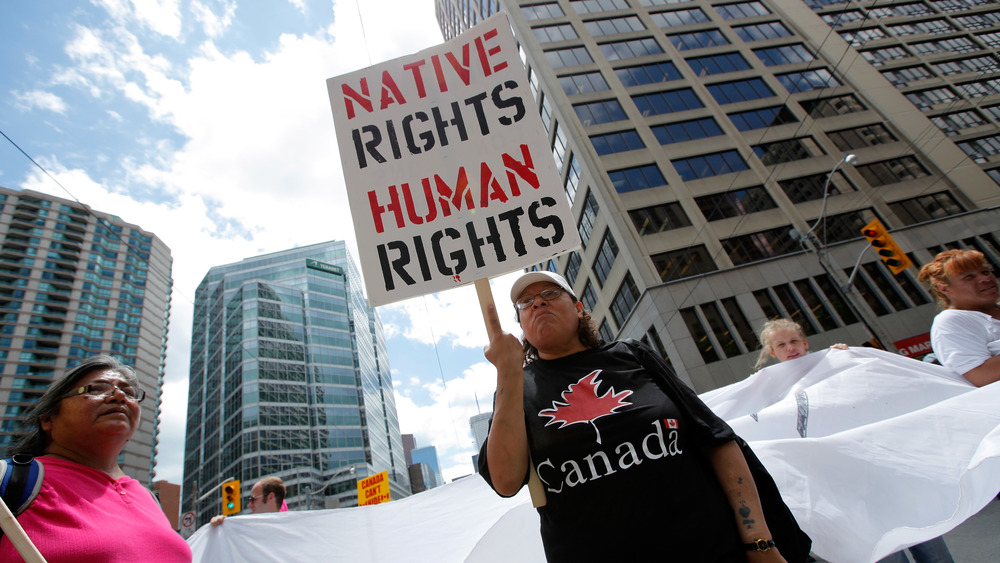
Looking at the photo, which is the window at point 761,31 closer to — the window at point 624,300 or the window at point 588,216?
the window at point 588,216

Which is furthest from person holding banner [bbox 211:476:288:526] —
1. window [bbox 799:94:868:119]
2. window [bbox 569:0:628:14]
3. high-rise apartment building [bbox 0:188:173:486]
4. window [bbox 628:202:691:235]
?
high-rise apartment building [bbox 0:188:173:486]

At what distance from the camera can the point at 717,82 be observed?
29.9 metres

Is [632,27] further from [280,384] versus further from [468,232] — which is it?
[280,384]

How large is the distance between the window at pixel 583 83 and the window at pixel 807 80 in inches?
499

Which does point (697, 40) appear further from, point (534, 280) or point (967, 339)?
point (534, 280)

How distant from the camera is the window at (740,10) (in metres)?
33.2

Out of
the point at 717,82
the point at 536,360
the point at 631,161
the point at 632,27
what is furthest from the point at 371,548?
the point at 632,27

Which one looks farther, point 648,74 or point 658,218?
point 648,74

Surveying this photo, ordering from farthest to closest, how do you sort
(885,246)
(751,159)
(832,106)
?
1. (832,106)
2. (751,159)
3. (885,246)

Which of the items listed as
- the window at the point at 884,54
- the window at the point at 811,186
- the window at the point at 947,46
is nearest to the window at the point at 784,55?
the window at the point at 884,54

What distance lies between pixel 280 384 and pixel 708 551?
70910mm

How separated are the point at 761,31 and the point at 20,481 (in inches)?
1676

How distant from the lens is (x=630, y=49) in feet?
102

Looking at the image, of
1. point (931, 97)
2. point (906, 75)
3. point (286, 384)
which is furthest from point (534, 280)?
point (286, 384)
